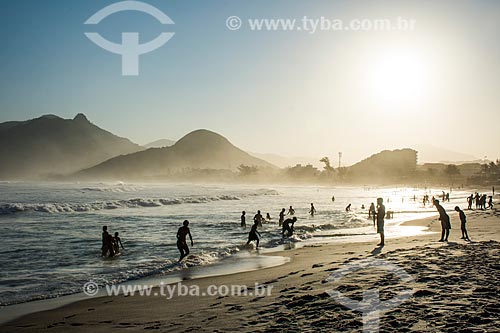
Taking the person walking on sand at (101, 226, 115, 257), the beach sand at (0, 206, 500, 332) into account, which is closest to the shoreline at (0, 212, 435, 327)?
the beach sand at (0, 206, 500, 332)

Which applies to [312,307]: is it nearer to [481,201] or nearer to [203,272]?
[203,272]

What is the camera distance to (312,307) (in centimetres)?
702

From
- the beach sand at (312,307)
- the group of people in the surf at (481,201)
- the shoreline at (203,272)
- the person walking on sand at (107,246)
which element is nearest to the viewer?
the beach sand at (312,307)

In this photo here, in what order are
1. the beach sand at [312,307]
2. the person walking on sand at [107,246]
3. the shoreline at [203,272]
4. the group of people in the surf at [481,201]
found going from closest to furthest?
the beach sand at [312,307], the shoreline at [203,272], the person walking on sand at [107,246], the group of people in the surf at [481,201]

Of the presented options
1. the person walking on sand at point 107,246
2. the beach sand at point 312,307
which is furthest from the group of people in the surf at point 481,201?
the person walking on sand at point 107,246

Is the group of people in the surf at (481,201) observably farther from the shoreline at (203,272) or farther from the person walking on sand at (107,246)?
the person walking on sand at (107,246)

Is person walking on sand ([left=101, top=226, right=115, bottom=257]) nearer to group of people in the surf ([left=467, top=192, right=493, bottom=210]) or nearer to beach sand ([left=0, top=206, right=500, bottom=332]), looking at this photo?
beach sand ([left=0, top=206, right=500, bottom=332])

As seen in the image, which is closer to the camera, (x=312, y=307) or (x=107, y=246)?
(x=312, y=307)

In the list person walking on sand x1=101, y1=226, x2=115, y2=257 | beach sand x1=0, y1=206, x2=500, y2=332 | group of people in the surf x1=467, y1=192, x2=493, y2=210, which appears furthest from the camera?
group of people in the surf x1=467, y1=192, x2=493, y2=210

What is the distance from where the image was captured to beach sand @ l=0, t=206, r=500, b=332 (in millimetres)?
5912

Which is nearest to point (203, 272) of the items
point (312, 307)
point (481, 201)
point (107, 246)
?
point (107, 246)

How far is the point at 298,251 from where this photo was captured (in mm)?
17375

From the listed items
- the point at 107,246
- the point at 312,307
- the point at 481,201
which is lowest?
the point at 107,246

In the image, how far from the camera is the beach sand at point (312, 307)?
5.91m
